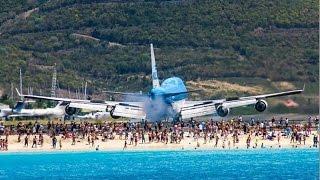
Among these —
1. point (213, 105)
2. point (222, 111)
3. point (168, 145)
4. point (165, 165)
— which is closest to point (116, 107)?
point (213, 105)

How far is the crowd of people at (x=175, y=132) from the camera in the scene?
6526 inches

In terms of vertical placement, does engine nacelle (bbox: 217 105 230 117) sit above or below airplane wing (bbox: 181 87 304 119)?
below

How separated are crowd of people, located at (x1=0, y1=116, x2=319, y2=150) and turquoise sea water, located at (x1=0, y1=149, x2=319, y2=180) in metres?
1.49

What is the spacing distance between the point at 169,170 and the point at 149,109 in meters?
32.8

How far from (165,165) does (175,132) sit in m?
18.5

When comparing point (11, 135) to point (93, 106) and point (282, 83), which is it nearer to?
point (93, 106)

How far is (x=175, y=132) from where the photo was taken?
167250 mm

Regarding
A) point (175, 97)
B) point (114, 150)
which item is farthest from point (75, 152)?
point (175, 97)

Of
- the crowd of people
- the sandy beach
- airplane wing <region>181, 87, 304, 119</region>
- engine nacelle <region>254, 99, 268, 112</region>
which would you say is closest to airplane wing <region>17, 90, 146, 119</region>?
the crowd of people

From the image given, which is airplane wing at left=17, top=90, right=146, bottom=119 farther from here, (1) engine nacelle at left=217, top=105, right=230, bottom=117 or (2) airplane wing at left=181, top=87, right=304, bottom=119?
(1) engine nacelle at left=217, top=105, right=230, bottom=117

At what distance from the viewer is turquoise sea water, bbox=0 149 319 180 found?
136 m

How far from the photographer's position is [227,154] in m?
164

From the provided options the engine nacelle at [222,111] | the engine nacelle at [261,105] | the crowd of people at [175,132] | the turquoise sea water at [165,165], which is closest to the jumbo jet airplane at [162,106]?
the engine nacelle at [222,111]

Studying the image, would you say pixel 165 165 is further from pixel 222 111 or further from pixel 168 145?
pixel 222 111
